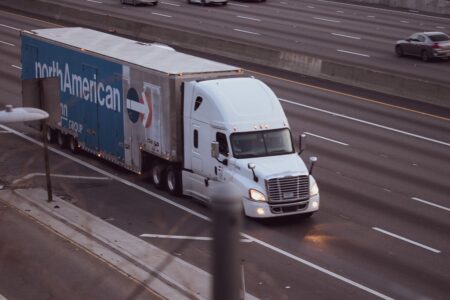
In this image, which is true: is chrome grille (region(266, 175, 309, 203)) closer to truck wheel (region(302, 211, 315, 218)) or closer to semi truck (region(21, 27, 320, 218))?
semi truck (region(21, 27, 320, 218))

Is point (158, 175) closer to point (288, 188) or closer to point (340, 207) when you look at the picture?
point (288, 188)

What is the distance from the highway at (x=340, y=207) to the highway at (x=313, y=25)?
8.93 m

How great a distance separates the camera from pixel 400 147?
29344 mm

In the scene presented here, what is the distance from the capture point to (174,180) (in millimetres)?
23391

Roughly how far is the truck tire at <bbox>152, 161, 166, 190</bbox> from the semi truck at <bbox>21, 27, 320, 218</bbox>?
0.03 metres

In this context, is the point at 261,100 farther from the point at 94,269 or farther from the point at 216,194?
the point at 216,194

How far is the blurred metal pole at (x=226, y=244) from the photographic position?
354 cm

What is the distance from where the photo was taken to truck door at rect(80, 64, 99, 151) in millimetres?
26938

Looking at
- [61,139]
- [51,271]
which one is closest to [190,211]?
[51,271]

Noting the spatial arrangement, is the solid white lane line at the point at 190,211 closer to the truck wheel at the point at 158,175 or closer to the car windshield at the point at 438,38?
the truck wheel at the point at 158,175

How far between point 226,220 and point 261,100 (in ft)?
61.4

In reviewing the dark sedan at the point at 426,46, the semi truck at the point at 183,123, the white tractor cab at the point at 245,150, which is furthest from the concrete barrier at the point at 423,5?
the white tractor cab at the point at 245,150

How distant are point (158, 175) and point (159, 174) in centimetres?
6

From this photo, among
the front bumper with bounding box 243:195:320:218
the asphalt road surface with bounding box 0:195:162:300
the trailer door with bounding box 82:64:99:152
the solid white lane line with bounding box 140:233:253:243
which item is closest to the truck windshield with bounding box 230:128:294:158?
the front bumper with bounding box 243:195:320:218
